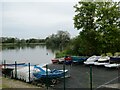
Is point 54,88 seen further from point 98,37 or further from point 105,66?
point 98,37

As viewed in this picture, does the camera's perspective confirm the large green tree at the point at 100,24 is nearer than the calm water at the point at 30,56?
Yes

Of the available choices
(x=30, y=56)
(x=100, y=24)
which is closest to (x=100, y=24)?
(x=100, y=24)

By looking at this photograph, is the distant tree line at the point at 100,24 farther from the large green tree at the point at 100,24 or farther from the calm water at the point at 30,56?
the calm water at the point at 30,56

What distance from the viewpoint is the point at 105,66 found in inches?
796

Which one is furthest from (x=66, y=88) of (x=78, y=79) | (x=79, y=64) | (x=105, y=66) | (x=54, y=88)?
(x=79, y=64)

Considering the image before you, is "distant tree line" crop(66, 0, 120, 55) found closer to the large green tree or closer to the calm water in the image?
the large green tree

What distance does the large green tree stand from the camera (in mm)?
27719

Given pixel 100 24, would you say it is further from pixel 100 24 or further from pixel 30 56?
pixel 30 56

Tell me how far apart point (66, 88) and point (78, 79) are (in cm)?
222

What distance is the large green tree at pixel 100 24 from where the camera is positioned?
2772 cm

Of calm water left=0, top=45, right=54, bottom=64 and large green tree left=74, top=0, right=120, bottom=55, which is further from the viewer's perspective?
calm water left=0, top=45, right=54, bottom=64

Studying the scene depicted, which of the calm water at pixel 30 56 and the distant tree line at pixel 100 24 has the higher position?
the distant tree line at pixel 100 24

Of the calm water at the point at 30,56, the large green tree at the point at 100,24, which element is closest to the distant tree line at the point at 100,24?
the large green tree at the point at 100,24

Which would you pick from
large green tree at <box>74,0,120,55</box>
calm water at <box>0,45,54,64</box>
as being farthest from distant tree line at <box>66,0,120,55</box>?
calm water at <box>0,45,54,64</box>
